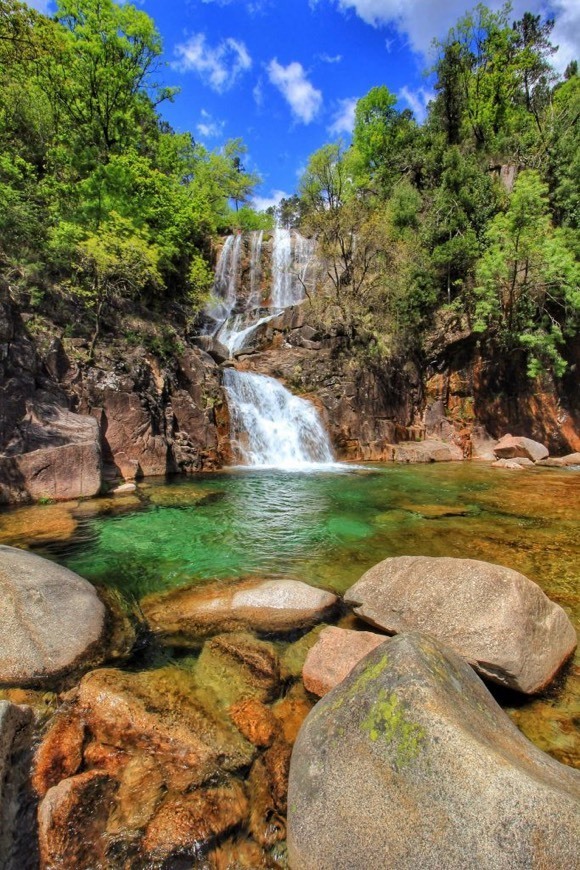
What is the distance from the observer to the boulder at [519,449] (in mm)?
18875

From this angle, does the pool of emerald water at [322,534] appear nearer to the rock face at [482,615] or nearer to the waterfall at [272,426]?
the rock face at [482,615]

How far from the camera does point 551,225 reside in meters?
23.8

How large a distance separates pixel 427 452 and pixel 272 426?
7591 mm

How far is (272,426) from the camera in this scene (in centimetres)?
1877

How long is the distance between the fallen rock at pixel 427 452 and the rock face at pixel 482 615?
15.0 metres

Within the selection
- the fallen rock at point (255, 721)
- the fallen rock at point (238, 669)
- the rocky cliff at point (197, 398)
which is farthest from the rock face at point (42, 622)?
the rocky cliff at point (197, 398)

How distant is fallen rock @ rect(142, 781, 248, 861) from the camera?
8.05ft

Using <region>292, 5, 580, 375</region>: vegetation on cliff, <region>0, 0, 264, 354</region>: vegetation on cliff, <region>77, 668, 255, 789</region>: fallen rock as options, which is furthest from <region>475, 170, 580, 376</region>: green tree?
<region>77, 668, 255, 789</region>: fallen rock

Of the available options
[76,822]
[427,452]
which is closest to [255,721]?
[76,822]

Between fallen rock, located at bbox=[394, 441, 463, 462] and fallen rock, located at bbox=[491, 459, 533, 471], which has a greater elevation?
fallen rock, located at bbox=[394, 441, 463, 462]

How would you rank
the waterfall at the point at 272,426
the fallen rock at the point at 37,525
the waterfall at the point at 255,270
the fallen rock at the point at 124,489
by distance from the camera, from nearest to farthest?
the fallen rock at the point at 37,525 → the fallen rock at the point at 124,489 → the waterfall at the point at 272,426 → the waterfall at the point at 255,270

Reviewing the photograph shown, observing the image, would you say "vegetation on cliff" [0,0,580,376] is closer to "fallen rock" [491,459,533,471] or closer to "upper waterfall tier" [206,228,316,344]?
"upper waterfall tier" [206,228,316,344]

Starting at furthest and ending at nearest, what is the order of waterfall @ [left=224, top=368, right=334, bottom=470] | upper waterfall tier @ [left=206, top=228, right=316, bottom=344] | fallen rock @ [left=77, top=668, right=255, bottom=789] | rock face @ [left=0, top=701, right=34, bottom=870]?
upper waterfall tier @ [left=206, top=228, right=316, bottom=344] → waterfall @ [left=224, top=368, right=334, bottom=470] → fallen rock @ [left=77, top=668, right=255, bottom=789] → rock face @ [left=0, top=701, right=34, bottom=870]

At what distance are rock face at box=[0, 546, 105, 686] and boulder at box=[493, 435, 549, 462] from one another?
19.4 meters
